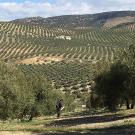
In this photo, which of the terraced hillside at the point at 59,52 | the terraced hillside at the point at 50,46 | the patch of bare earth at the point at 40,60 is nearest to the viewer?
the terraced hillside at the point at 59,52

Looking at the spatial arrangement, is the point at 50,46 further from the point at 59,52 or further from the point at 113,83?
the point at 113,83

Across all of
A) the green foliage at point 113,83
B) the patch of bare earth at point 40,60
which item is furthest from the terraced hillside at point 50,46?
the green foliage at point 113,83

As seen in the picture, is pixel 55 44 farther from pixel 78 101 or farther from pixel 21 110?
pixel 21 110

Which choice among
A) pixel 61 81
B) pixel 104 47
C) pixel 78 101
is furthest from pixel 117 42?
pixel 78 101

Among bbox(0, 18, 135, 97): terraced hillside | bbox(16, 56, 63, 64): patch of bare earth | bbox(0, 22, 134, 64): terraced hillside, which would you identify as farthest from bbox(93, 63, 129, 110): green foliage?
bbox(16, 56, 63, 64): patch of bare earth

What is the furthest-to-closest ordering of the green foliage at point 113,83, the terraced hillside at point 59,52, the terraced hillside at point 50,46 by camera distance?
the terraced hillside at point 50,46 → the terraced hillside at point 59,52 → the green foliage at point 113,83

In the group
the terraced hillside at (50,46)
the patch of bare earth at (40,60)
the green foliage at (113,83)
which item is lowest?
the green foliage at (113,83)

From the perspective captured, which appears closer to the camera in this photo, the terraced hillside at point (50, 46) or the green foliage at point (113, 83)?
the green foliage at point (113, 83)

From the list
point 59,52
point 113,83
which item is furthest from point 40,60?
point 113,83

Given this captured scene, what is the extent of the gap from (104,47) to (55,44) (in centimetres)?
1835

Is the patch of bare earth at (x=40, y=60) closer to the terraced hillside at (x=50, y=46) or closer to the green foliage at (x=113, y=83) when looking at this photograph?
the terraced hillside at (x=50, y=46)

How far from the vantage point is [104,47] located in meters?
161

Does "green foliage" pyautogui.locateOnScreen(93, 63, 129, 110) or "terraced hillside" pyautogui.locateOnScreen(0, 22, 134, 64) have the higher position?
"terraced hillside" pyautogui.locateOnScreen(0, 22, 134, 64)

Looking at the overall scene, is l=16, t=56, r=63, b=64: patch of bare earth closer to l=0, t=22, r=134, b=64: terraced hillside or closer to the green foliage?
l=0, t=22, r=134, b=64: terraced hillside
